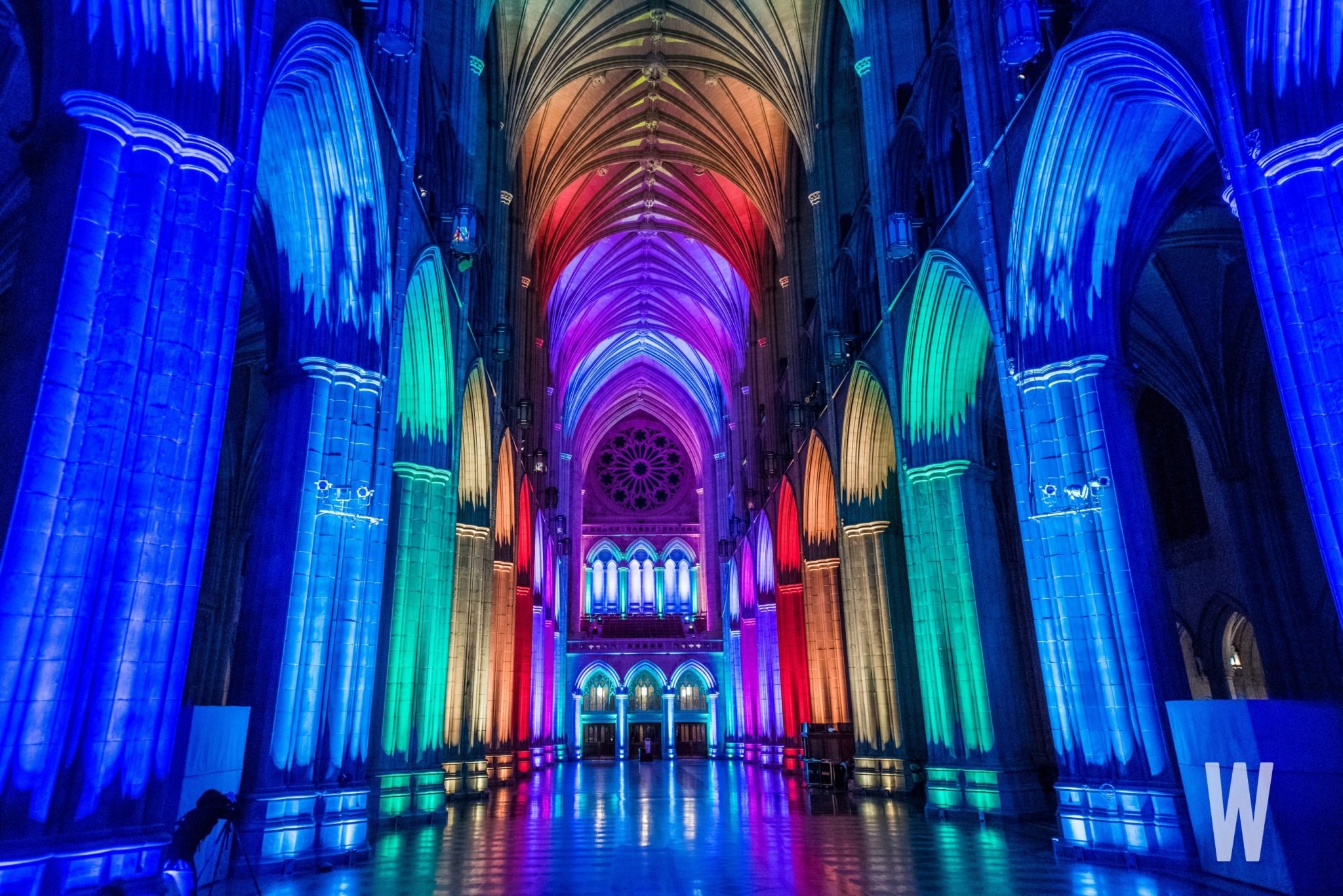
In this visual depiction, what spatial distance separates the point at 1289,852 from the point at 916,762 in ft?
33.9

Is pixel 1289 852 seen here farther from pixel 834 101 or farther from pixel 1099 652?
pixel 834 101

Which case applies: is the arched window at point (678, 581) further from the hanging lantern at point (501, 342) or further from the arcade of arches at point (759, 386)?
the hanging lantern at point (501, 342)

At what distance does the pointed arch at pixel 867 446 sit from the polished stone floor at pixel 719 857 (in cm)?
597

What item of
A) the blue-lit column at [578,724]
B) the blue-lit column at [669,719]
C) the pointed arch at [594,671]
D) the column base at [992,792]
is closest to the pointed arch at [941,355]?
the column base at [992,792]

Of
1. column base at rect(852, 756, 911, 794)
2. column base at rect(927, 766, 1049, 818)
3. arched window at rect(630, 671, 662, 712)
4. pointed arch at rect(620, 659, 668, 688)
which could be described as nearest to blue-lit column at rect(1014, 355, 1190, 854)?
column base at rect(927, 766, 1049, 818)

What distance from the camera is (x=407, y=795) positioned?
11961mm

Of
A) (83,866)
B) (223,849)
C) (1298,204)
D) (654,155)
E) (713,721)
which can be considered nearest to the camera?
(83,866)

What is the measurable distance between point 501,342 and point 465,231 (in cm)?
618

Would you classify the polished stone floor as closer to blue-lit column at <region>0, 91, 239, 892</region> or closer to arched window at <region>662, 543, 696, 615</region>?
blue-lit column at <region>0, 91, 239, 892</region>

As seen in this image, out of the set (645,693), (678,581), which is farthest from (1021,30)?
(678,581)

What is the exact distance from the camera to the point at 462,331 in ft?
49.0

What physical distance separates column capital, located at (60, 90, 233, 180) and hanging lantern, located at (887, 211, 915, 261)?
9.54 m

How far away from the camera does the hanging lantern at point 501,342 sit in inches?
707

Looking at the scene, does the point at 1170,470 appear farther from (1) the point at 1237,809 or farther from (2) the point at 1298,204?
(2) the point at 1298,204
